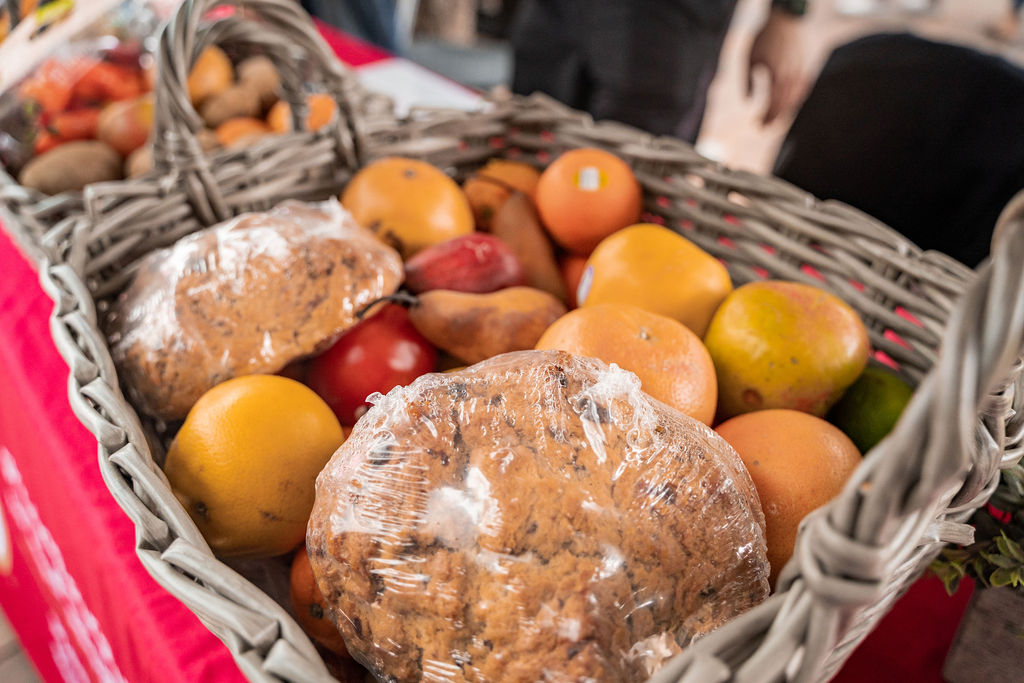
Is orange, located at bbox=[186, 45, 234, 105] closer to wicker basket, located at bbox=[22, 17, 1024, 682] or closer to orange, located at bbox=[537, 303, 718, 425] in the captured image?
wicker basket, located at bbox=[22, 17, 1024, 682]

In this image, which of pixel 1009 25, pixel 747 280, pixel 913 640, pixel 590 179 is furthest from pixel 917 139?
pixel 1009 25

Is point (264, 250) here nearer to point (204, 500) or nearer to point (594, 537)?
point (204, 500)

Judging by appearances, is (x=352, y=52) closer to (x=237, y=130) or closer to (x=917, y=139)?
(x=237, y=130)

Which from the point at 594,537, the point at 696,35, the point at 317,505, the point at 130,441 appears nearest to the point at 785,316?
the point at 594,537

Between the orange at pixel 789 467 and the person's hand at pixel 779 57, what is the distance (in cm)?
129

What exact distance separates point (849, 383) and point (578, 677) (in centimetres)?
46

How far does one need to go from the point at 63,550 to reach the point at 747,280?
2.77 feet

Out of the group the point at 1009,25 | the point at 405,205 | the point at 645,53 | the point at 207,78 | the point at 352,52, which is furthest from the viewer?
the point at 1009,25

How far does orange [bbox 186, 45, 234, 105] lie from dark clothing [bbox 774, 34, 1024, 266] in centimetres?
120

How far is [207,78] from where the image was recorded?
1.42 meters

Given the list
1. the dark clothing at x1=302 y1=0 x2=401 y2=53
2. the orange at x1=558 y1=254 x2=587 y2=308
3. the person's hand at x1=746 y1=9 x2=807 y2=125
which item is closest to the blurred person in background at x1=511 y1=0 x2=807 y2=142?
the person's hand at x1=746 y1=9 x2=807 y2=125

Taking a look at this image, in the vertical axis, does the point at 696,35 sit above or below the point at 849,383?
above

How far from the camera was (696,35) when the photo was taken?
167cm

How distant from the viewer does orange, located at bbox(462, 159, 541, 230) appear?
40.8 inches
